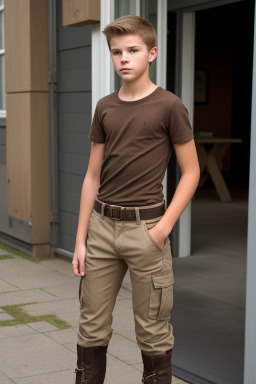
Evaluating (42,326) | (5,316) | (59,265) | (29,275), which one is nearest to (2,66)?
(59,265)

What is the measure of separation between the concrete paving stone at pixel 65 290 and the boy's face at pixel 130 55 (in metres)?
2.90

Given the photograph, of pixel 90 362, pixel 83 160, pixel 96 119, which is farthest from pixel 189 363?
pixel 83 160

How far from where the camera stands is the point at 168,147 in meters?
2.58

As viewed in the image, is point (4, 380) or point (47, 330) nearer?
point (4, 380)

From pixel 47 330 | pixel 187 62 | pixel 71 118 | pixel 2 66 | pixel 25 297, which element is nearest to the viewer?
pixel 47 330

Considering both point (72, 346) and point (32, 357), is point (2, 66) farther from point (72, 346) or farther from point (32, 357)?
point (32, 357)

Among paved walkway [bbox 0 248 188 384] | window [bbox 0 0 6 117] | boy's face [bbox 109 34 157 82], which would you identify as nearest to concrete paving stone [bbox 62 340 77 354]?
paved walkway [bbox 0 248 188 384]

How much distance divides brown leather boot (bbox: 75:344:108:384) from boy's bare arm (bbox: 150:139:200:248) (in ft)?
1.78

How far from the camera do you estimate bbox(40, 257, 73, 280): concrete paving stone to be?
233 inches

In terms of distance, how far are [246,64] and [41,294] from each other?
9784 millimetres

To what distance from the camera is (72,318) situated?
4547 millimetres

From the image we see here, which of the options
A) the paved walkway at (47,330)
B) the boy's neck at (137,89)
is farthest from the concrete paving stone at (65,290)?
the boy's neck at (137,89)

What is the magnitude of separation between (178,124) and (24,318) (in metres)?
2.50

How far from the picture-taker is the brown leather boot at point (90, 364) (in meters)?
2.70
